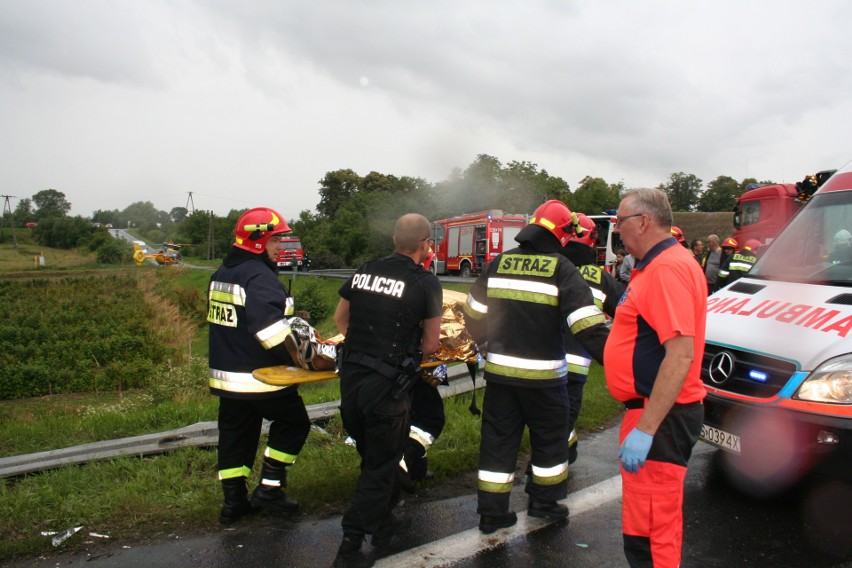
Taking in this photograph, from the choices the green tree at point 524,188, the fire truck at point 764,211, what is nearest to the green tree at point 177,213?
the green tree at point 524,188

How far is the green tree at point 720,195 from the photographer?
5431 cm

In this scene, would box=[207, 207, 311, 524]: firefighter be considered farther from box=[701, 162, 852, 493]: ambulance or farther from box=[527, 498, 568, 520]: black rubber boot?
box=[701, 162, 852, 493]: ambulance

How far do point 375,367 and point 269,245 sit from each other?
46.6 inches

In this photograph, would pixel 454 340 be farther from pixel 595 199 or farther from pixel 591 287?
pixel 595 199

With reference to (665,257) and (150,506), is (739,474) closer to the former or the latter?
(665,257)

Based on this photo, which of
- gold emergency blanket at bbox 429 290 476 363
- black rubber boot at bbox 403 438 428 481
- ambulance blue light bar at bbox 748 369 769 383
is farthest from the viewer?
gold emergency blanket at bbox 429 290 476 363

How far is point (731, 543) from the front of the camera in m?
3.38

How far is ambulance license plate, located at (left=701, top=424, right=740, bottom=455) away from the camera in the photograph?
3.70m

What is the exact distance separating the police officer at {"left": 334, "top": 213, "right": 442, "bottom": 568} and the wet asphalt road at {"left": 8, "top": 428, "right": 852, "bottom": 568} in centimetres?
32

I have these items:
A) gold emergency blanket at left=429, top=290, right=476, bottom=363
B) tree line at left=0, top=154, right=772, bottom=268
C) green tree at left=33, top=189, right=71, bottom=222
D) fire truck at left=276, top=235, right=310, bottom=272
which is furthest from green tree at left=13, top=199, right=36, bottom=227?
gold emergency blanket at left=429, top=290, right=476, bottom=363

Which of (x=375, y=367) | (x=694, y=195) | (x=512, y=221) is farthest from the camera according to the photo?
(x=694, y=195)

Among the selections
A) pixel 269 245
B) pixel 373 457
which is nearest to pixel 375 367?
pixel 373 457

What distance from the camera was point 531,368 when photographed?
11.7 ft

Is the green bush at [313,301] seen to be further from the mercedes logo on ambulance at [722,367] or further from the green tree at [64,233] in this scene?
the green tree at [64,233]
